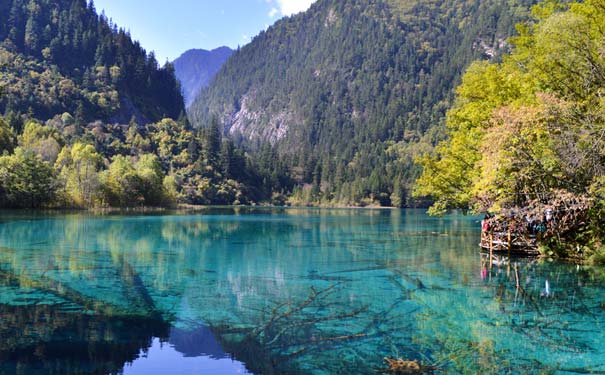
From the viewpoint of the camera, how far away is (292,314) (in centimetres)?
1772

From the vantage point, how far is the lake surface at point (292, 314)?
1282 centimetres

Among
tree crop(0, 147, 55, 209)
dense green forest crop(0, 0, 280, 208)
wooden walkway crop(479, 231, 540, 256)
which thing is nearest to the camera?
wooden walkway crop(479, 231, 540, 256)

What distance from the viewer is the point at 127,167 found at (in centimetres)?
11331

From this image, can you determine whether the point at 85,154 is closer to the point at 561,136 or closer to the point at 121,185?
the point at 121,185

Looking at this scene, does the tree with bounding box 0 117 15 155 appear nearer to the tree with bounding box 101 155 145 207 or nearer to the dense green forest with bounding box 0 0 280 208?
the dense green forest with bounding box 0 0 280 208

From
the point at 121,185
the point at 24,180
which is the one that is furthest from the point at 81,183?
the point at 24,180

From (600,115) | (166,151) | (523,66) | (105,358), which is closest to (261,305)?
(105,358)

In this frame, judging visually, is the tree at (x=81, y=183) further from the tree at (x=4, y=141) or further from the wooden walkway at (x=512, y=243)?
the wooden walkway at (x=512, y=243)

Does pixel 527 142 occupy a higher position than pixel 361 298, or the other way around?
pixel 527 142

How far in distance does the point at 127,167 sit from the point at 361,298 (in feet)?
333

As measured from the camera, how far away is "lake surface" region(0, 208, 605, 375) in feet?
42.1

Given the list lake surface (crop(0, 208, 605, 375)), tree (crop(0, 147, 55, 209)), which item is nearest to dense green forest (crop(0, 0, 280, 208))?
tree (crop(0, 147, 55, 209))

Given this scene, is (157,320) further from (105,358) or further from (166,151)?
(166,151)

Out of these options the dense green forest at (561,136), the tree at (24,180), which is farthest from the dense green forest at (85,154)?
the dense green forest at (561,136)
